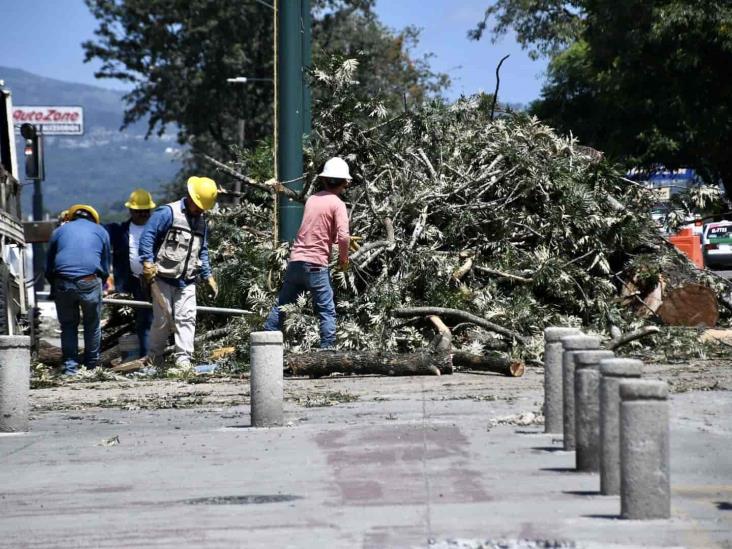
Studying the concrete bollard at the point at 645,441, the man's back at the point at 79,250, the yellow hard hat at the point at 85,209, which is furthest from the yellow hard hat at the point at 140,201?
the concrete bollard at the point at 645,441

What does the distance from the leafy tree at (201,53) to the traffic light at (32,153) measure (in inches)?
1038

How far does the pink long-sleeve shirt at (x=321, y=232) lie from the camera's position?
12977 mm

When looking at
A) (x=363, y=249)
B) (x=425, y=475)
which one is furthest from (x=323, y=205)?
(x=425, y=475)

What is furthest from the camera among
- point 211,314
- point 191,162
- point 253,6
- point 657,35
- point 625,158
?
point 191,162

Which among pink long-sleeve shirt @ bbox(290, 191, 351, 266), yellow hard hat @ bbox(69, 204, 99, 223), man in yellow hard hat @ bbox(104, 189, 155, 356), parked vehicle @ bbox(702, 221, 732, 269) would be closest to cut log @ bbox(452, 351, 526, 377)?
pink long-sleeve shirt @ bbox(290, 191, 351, 266)

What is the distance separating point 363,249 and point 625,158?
24.7 meters

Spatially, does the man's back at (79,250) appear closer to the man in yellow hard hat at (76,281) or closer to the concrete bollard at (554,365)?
the man in yellow hard hat at (76,281)

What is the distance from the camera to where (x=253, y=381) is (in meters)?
9.32

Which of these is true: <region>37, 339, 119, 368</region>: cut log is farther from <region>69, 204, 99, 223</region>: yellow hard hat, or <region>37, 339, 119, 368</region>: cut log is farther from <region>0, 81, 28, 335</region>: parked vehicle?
<region>69, 204, 99, 223</region>: yellow hard hat

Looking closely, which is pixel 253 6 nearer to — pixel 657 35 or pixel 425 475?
pixel 657 35

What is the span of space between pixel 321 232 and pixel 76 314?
2.99 metres

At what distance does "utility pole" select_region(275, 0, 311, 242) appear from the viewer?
1476 centimetres

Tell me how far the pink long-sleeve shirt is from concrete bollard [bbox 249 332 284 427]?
12.3 feet

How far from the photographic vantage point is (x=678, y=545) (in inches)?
221
